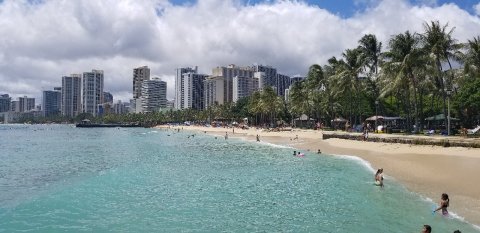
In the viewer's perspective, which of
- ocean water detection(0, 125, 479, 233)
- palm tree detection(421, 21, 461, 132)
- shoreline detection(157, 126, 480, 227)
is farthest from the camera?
palm tree detection(421, 21, 461, 132)

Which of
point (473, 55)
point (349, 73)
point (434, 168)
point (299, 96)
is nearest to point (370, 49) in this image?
point (349, 73)

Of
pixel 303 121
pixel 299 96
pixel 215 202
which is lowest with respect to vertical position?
pixel 215 202

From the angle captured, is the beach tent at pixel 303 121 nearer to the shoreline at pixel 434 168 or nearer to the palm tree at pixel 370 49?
the palm tree at pixel 370 49

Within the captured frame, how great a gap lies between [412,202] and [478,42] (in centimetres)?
3912

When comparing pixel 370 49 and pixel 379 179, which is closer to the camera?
pixel 379 179

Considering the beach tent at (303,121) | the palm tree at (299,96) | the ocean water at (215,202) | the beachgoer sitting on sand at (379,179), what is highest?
the palm tree at (299,96)

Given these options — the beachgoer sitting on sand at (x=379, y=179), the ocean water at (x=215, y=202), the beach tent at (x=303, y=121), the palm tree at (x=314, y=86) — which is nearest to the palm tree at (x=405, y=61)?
the ocean water at (x=215, y=202)

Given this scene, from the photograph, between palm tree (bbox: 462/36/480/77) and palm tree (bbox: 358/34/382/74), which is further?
palm tree (bbox: 358/34/382/74)

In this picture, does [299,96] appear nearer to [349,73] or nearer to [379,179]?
[349,73]

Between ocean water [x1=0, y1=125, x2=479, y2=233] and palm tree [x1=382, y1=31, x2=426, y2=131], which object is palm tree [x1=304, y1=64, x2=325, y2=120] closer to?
palm tree [x1=382, y1=31, x2=426, y2=131]

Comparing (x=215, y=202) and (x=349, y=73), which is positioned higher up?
(x=349, y=73)

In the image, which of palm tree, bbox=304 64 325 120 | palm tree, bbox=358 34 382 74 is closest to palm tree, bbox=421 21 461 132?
palm tree, bbox=358 34 382 74

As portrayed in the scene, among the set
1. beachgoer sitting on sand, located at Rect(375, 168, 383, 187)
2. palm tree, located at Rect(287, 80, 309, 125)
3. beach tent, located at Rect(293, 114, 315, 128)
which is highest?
palm tree, located at Rect(287, 80, 309, 125)

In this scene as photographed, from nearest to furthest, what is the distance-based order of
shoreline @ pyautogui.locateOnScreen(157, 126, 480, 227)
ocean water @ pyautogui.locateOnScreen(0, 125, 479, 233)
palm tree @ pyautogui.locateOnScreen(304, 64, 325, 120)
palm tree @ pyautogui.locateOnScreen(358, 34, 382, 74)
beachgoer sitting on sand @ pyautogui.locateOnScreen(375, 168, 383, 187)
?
1. ocean water @ pyautogui.locateOnScreen(0, 125, 479, 233)
2. shoreline @ pyautogui.locateOnScreen(157, 126, 480, 227)
3. beachgoer sitting on sand @ pyautogui.locateOnScreen(375, 168, 383, 187)
4. palm tree @ pyautogui.locateOnScreen(358, 34, 382, 74)
5. palm tree @ pyautogui.locateOnScreen(304, 64, 325, 120)
